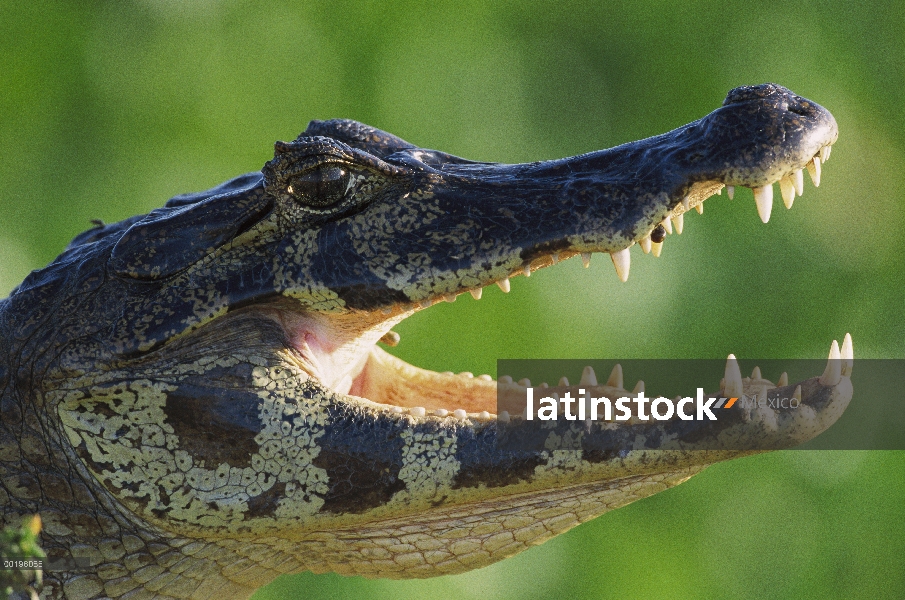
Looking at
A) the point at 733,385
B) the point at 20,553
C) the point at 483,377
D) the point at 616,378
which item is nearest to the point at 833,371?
the point at 733,385

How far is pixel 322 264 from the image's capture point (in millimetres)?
1966

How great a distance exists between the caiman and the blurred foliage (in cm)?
9

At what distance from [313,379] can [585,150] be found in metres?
5.31

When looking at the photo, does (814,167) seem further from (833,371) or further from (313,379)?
(313,379)

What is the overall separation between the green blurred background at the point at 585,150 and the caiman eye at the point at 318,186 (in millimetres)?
3215

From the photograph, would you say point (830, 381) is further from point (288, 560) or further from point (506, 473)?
point (288, 560)

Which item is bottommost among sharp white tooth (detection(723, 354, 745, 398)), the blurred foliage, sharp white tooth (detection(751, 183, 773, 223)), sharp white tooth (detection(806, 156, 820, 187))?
the blurred foliage

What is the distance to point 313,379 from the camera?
1935mm

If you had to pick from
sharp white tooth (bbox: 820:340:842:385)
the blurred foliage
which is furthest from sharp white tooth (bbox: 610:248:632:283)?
the blurred foliage

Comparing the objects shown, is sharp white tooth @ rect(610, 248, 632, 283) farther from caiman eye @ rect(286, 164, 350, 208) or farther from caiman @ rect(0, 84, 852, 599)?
caiman eye @ rect(286, 164, 350, 208)

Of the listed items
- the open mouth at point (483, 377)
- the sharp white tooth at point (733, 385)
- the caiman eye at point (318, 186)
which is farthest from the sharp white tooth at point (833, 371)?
the caiman eye at point (318, 186)

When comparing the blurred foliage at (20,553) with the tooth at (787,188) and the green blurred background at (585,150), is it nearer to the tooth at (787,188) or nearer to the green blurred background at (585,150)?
the tooth at (787,188)

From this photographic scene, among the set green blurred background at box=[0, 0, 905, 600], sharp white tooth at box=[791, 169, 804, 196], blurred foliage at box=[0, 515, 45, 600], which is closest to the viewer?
blurred foliage at box=[0, 515, 45, 600]

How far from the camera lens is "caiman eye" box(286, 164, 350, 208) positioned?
6.58 ft
